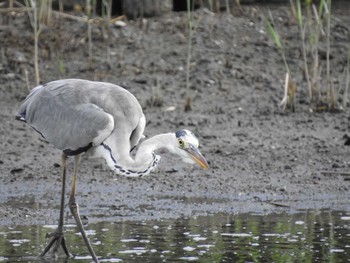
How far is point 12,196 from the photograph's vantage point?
917 cm

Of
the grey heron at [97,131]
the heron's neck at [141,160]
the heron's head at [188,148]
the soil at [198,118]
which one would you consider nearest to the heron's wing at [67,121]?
the grey heron at [97,131]

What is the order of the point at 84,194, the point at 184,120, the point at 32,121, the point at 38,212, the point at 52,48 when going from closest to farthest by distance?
the point at 32,121 < the point at 38,212 < the point at 84,194 < the point at 184,120 < the point at 52,48

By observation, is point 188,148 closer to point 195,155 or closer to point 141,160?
point 195,155

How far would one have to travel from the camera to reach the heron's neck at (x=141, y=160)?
735cm

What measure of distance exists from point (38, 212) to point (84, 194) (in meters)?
0.72

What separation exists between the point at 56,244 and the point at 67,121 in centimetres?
91

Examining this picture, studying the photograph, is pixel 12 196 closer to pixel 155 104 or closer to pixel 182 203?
pixel 182 203

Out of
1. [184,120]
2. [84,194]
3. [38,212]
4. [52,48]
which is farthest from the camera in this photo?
[52,48]

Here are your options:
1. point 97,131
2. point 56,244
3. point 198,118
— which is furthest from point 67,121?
point 198,118

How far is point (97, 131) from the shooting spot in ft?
24.5

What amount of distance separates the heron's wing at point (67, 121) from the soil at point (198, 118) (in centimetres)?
89

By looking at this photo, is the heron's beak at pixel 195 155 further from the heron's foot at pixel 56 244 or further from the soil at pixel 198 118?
the soil at pixel 198 118

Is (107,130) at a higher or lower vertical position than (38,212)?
higher

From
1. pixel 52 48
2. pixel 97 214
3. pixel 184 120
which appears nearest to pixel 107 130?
pixel 97 214
